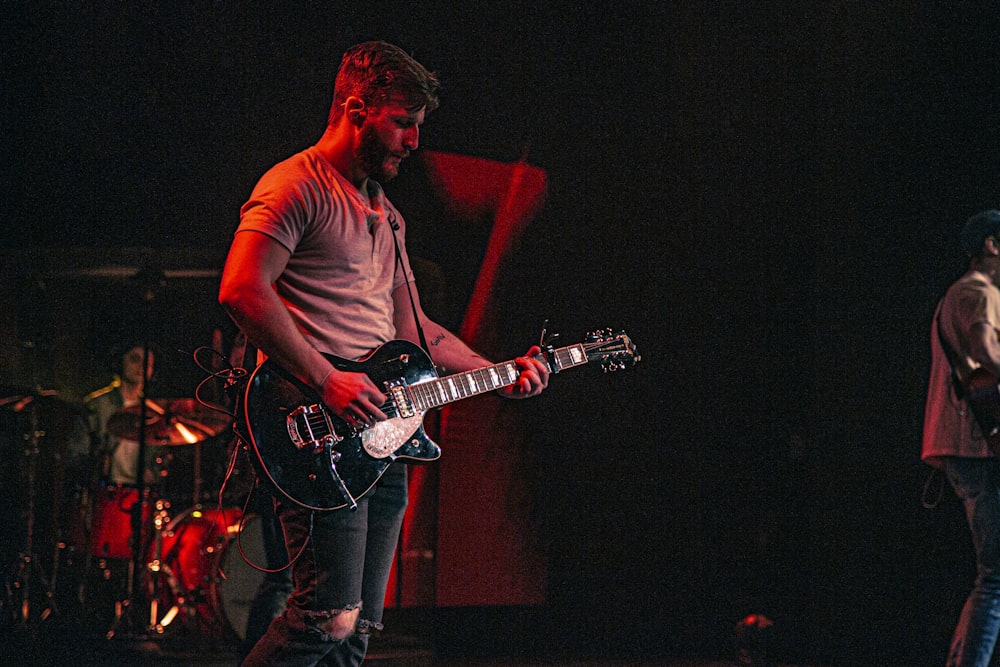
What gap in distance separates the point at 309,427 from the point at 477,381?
644mm

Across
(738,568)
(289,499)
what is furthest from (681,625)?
(289,499)

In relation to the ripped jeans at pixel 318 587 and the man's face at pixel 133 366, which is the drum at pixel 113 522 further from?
the ripped jeans at pixel 318 587

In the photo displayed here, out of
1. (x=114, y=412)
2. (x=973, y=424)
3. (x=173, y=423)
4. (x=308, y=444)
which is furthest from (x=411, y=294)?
(x=114, y=412)

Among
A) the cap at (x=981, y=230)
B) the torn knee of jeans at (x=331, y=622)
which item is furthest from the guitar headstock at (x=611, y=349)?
the cap at (x=981, y=230)

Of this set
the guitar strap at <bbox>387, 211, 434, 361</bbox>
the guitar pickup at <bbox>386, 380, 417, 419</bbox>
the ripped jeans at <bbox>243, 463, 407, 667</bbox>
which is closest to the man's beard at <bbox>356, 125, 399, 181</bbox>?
the guitar strap at <bbox>387, 211, 434, 361</bbox>

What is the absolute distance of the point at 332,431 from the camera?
2367 mm

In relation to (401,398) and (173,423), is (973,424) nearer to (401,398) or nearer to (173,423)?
(401,398)

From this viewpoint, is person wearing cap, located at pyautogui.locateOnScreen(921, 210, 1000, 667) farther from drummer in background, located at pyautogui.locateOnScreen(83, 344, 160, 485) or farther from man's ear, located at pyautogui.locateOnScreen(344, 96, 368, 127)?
drummer in background, located at pyautogui.locateOnScreen(83, 344, 160, 485)

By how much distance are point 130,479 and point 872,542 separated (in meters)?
3.94

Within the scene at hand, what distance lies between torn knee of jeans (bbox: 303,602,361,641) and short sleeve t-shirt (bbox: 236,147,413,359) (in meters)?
0.60

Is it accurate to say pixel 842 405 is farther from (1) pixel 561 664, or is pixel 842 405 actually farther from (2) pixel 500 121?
(2) pixel 500 121

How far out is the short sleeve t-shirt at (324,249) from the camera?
2373 mm

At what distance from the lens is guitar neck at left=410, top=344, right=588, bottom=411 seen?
2625mm

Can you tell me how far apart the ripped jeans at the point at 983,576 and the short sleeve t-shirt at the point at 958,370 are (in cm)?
10
